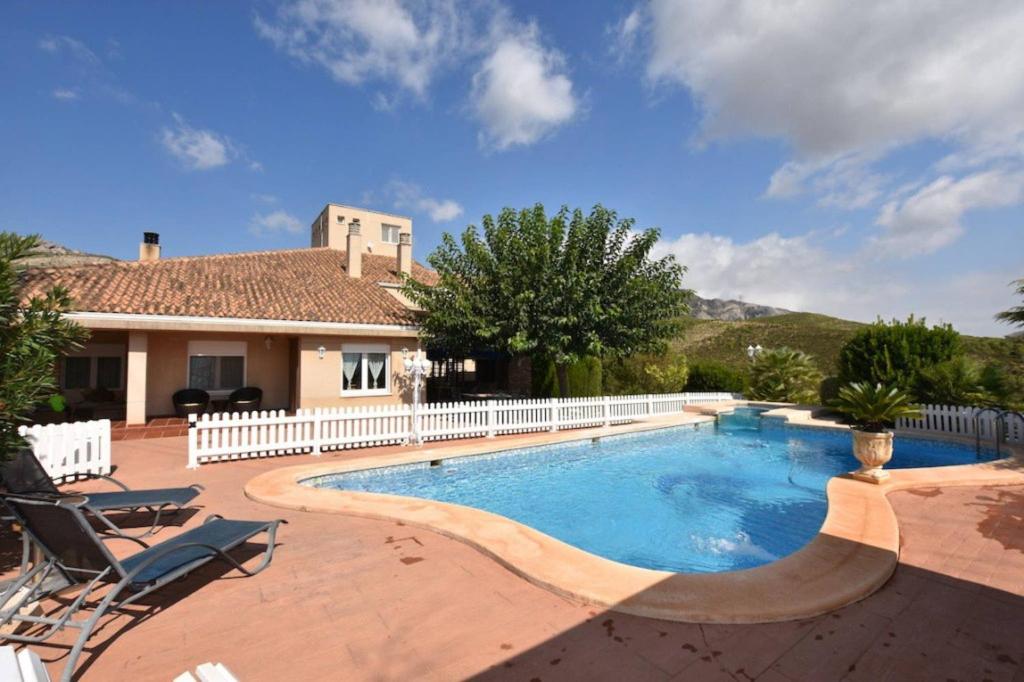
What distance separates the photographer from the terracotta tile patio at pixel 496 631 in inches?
120

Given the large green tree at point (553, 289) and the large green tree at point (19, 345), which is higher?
the large green tree at point (553, 289)

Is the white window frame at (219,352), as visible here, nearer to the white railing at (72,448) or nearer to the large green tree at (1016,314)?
the white railing at (72,448)

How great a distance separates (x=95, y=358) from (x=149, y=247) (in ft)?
20.0

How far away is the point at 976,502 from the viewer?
22.7 ft

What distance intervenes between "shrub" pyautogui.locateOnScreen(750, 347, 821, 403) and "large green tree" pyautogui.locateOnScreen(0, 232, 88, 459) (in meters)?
26.9

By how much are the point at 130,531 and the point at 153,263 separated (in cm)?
1515

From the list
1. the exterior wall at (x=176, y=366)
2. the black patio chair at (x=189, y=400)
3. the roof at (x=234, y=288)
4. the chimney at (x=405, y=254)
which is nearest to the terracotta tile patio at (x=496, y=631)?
the roof at (x=234, y=288)

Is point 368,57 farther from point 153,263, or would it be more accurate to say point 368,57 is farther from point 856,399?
point 856,399

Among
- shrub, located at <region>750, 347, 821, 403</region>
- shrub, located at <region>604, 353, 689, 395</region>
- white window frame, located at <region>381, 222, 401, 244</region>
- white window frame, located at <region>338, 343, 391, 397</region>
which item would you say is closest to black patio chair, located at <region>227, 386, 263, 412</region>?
white window frame, located at <region>338, 343, 391, 397</region>

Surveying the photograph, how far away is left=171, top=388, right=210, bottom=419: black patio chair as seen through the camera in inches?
573

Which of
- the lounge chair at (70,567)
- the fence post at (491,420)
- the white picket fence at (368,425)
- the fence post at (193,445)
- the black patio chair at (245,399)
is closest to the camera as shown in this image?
the lounge chair at (70,567)

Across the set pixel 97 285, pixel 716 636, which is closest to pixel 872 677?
pixel 716 636

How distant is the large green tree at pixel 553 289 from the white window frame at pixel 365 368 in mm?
1789

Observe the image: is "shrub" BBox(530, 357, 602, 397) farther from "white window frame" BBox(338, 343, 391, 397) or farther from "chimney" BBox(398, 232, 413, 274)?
"chimney" BBox(398, 232, 413, 274)
